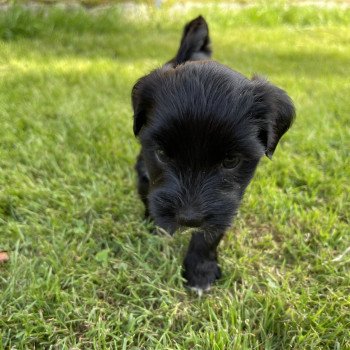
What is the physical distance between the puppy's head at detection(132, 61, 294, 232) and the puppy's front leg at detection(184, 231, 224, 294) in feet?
1.13

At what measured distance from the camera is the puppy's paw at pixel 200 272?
210cm

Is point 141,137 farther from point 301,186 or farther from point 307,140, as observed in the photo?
point 307,140

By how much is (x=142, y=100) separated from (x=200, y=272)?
89 centimetres

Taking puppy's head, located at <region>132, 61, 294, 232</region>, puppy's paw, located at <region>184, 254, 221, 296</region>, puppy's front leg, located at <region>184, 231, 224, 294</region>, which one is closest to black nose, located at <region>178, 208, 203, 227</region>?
puppy's head, located at <region>132, 61, 294, 232</region>

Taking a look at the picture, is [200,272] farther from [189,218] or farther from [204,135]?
[204,135]

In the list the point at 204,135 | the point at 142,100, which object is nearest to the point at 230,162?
the point at 204,135

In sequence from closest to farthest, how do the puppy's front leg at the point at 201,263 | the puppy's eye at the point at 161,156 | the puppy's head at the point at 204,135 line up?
the puppy's head at the point at 204,135 < the puppy's eye at the point at 161,156 < the puppy's front leg at the point at 201,263

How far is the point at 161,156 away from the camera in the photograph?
1.80 m

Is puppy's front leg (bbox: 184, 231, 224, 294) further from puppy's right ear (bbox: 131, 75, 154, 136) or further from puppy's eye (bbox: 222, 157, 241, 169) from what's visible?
puppy's right ear (bbox: 131, 75, 154, 136)

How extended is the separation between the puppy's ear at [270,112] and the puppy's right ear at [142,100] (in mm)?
453

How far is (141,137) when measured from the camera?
187 cm

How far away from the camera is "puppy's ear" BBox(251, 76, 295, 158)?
1.81 metres

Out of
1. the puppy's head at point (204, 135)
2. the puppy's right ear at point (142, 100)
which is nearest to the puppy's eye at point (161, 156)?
the puppy's head at point (204, 135)

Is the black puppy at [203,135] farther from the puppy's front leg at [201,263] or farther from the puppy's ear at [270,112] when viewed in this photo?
the puppy's front leg at [201,263]
